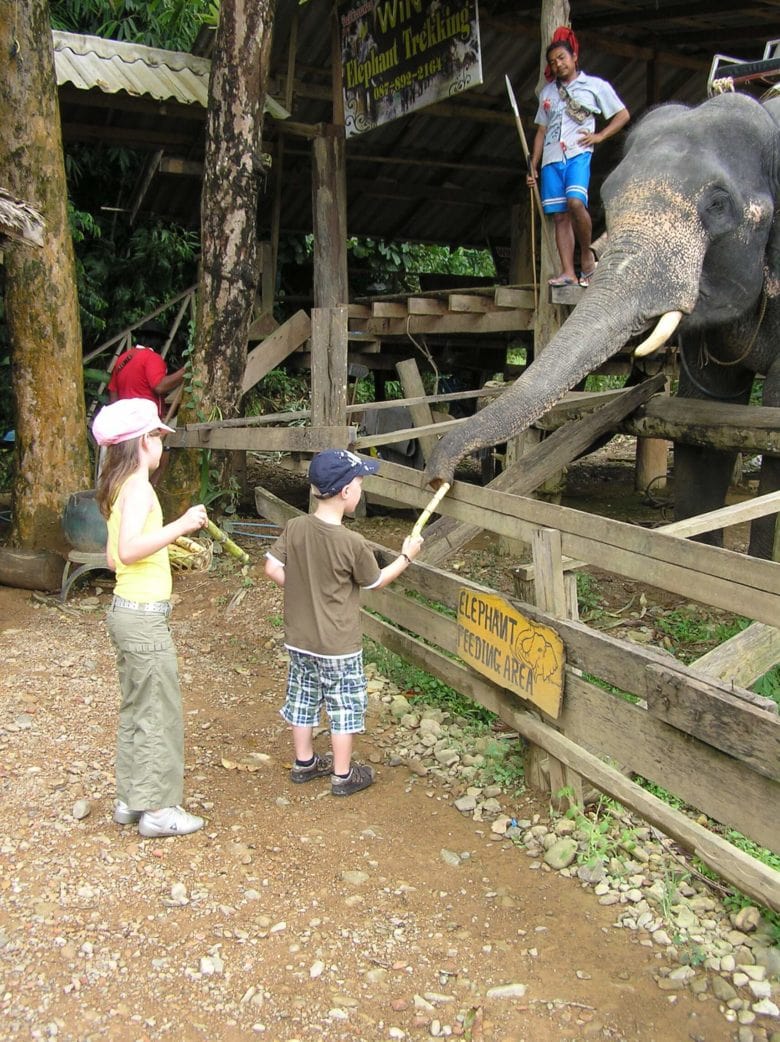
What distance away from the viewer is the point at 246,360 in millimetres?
7457

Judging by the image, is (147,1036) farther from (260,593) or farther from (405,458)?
(405,458)

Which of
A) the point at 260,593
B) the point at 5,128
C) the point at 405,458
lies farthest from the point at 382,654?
the point at 5,128

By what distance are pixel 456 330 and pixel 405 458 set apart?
1.69m

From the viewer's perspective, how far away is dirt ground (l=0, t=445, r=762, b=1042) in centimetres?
258

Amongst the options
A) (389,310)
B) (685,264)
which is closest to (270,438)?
(685,264)

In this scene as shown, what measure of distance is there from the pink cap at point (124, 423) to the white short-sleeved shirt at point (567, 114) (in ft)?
12.3

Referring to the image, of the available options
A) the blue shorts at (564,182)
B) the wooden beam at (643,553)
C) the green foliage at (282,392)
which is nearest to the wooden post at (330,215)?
the blue shorts at (564,182)

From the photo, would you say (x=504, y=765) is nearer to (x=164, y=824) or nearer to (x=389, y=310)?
(x=164, y=824)

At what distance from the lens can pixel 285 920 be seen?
302cm

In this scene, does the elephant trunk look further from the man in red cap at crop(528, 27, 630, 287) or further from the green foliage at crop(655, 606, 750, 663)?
the green foliage at crop(655, 606, 750, 663)

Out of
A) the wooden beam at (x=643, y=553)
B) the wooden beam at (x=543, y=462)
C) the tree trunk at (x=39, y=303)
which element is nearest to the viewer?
the wooden beam at (x=643, y=553)

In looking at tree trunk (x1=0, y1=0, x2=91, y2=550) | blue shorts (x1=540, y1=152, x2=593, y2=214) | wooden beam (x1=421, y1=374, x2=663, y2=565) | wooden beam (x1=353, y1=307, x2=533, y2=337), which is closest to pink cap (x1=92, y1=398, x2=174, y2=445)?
wooden beam (x1=421, y1=374, x2=663, y2=565)

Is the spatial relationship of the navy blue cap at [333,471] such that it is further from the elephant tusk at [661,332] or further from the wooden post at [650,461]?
the wooden post at [650,461]

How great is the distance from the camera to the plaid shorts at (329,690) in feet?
12.0
